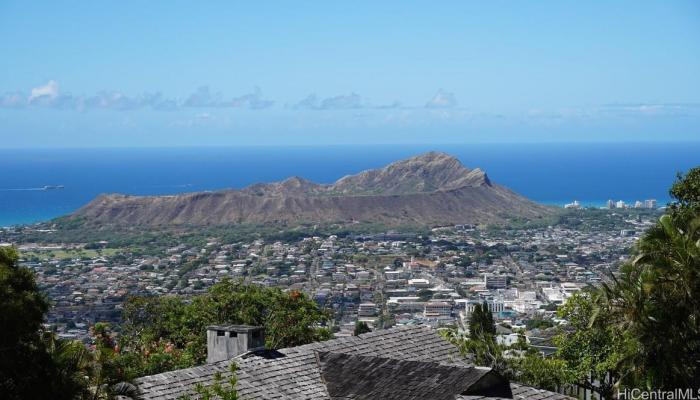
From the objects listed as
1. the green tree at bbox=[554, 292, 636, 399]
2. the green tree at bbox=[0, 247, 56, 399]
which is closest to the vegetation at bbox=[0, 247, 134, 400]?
the green tree at bbox=[0, 247, 56, 399]

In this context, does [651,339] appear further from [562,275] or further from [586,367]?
[562,275]

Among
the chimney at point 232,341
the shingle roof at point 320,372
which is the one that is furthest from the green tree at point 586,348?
the chimney at point 232,341

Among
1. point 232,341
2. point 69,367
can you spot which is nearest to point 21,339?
point 69,367

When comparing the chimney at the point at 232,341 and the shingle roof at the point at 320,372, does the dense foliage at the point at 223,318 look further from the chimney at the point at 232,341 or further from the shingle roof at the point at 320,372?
the shingle roof at the point at 320,372

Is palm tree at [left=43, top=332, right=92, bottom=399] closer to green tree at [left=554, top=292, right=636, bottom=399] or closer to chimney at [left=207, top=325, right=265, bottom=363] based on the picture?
chimney at [left=207, top=325, right=265, bottom=363]

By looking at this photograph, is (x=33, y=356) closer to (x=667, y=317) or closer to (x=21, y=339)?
(x=21, y=339)

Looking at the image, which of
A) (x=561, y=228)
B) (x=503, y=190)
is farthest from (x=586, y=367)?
(x=503, y=190)
